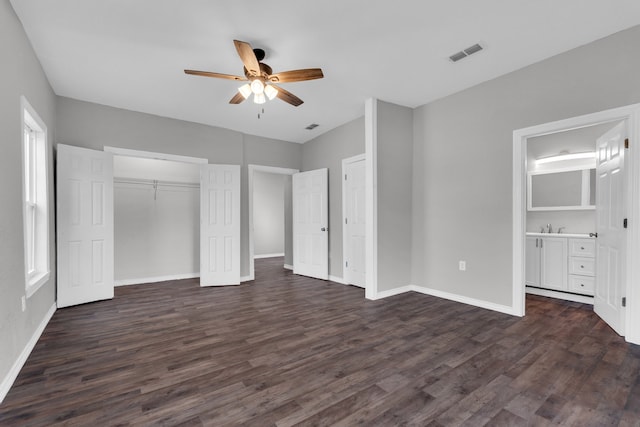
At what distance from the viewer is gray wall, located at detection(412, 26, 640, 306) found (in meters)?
2.76

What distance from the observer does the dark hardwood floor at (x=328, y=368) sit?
1.72 metres

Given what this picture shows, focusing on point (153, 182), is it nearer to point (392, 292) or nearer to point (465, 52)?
point (392, 292)

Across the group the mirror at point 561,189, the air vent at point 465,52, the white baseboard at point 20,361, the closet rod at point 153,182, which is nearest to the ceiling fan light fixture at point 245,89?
the air vent at point 465,52

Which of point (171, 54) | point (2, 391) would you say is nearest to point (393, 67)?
point (171, 54)

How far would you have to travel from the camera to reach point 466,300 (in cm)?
381

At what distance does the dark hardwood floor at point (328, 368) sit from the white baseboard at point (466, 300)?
143mm

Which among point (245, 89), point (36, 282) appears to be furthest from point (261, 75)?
point (36, 282)

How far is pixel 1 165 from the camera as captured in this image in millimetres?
1966

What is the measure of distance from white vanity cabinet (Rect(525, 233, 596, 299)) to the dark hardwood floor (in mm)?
397

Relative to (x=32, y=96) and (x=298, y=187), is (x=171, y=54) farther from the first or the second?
(x=298, y=187)

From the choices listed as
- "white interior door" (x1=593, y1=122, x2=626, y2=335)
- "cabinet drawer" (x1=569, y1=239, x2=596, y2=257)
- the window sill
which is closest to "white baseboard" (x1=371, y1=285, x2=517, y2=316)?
"white interior door" (x1=593, y1=122, x2=626, y2=335)

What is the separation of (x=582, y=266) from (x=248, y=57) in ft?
15.6

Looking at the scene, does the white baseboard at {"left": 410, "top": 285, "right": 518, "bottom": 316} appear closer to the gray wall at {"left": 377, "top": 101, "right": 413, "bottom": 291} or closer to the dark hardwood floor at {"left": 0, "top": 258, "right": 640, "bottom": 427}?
the dark hardwood floor at {"left": 0, "top": 258, "right": 640, "bottom": 427}

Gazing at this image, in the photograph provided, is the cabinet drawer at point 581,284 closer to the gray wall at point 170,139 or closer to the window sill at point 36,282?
the gray wall at point 170,139
